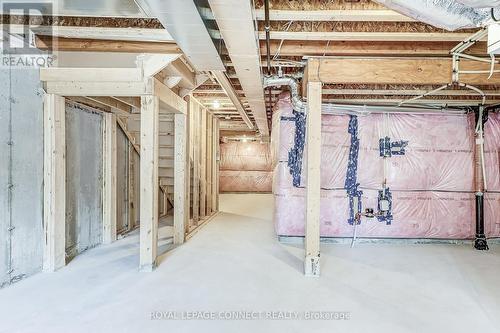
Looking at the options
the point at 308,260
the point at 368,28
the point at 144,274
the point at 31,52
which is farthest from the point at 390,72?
the point at 31,52

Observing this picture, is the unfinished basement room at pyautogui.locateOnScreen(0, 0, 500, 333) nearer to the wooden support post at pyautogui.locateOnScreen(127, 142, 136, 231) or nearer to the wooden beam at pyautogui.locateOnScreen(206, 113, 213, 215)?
the wooden support post at pyautogui.locateOnScreen(127, 142, 136, 231)

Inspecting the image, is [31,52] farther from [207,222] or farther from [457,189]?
[457,189]

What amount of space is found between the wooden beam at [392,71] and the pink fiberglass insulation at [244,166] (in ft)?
26.3

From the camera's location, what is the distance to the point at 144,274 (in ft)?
9.78

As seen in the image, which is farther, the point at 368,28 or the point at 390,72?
the point at 390,72

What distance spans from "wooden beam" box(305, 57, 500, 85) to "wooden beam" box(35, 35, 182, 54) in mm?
1446

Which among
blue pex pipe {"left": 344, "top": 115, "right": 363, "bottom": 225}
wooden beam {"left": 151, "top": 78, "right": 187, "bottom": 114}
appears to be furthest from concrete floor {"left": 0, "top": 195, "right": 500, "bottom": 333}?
wooden beam {"left": 151, "top": 78, "right": 187, "bottom": 114}

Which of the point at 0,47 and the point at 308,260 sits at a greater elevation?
the point at 0,47

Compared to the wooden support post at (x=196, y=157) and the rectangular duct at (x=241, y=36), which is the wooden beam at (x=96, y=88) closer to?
the rectangular duct at (x=241, y=36)

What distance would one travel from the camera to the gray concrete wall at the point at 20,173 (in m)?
2.64

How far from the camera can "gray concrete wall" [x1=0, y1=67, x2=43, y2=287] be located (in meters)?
2.64

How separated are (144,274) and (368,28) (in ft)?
Result: 9.79

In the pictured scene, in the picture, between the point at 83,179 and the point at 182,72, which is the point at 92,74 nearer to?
the point at 182,72

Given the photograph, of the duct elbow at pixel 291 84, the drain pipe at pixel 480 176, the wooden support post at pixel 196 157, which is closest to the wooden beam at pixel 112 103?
the wooden support post at pixel 196 157
